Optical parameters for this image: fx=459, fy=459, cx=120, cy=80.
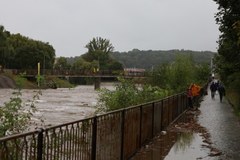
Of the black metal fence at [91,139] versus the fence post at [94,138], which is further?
the fence post at [94,138]

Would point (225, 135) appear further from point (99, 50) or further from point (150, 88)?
point (99, 50)

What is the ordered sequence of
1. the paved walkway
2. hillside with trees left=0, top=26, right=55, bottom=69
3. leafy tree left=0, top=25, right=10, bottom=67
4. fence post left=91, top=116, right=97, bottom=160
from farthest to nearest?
hillside with trees left=0, top=26, right=55, bottom=69, leafy tree left=0, top=25, right=10, bottom=67, the paved walkway, fence post left=91, top=116, right=97, bottom=160

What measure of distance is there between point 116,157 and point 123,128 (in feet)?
2.17

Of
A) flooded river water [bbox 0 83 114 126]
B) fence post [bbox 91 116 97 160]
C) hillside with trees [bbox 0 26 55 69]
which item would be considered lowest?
flooded river water [bbox 0 83 114 126]

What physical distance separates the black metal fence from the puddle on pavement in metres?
0.26

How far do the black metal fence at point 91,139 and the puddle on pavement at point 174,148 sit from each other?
0.85 feet

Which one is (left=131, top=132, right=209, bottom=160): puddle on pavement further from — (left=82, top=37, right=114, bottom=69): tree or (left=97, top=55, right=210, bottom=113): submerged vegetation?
(left=82, top=37, right=114, bottom=69): tree

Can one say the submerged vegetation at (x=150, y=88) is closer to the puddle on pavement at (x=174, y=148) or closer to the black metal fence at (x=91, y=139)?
the puddle on pavement at (x=174, y=148)

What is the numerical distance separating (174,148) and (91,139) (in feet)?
16.2

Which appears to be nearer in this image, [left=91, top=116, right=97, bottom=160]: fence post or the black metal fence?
the black metal fence

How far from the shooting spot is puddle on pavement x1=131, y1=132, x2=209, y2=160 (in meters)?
10.6

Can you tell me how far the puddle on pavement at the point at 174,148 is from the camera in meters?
10.6

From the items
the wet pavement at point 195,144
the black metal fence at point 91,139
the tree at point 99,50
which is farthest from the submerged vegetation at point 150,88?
the tree at point 99,50

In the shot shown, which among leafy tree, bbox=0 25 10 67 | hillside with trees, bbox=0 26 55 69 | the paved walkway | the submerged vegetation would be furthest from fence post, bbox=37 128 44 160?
hillside with trees, bbox=0 26 55 69
